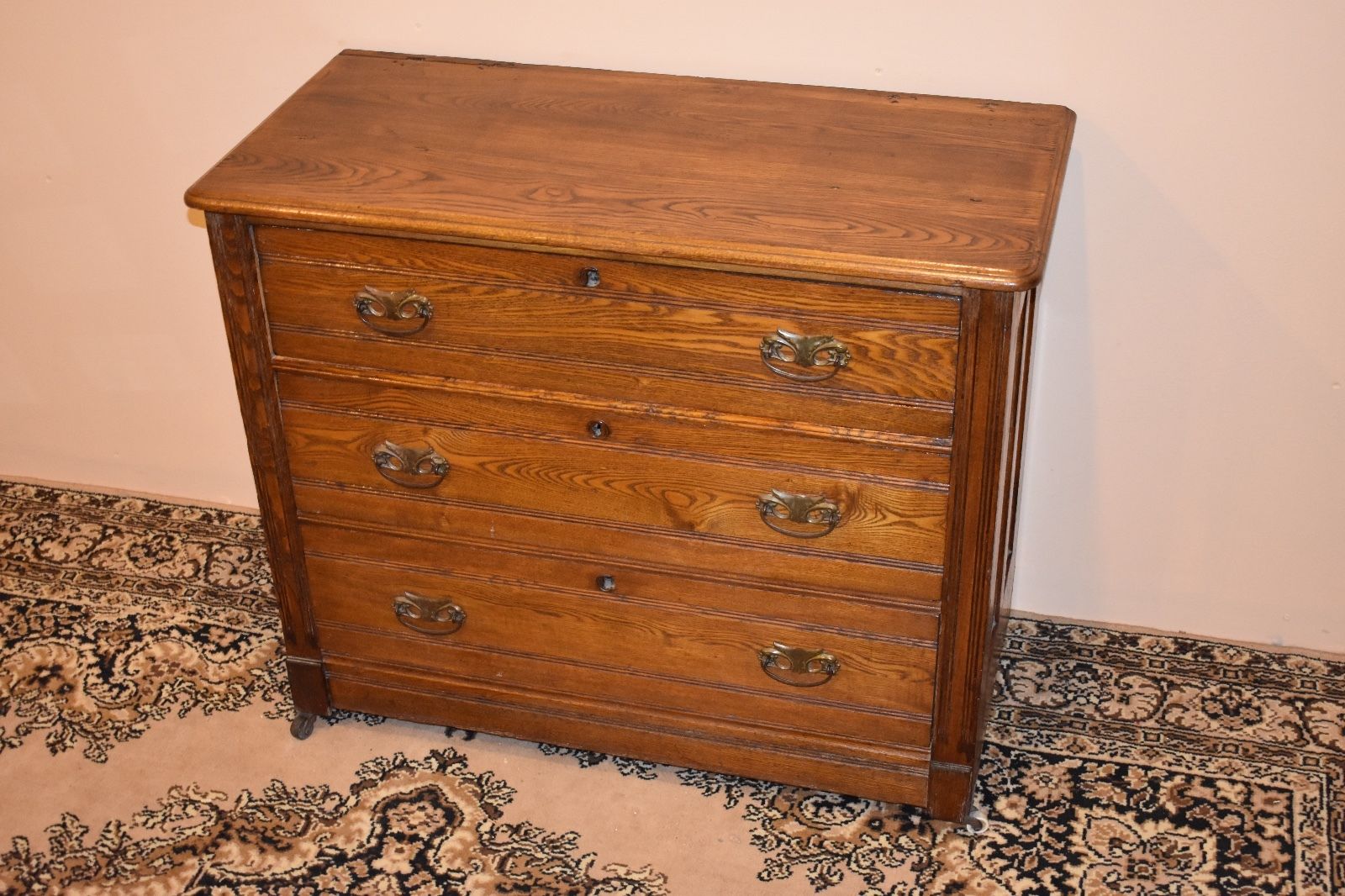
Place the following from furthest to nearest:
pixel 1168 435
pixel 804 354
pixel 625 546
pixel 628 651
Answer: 1. pixel 1168 435
2. pixel 628 651
3. pixel 625 546
4. pixel 804 354

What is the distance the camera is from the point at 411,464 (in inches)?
95.0

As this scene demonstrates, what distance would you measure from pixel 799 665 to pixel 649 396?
1.62 feet

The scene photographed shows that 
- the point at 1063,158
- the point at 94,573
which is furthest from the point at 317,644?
the point at 1063,158

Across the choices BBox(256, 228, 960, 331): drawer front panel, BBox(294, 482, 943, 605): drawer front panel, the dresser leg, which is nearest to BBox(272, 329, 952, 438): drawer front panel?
BBox(256, 228, 960, 331): drawer front panel

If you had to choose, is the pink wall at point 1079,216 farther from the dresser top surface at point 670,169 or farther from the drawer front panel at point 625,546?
the drawer front panel at point 625,546

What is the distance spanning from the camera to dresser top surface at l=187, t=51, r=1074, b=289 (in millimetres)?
2061

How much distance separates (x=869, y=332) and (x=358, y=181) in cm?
77

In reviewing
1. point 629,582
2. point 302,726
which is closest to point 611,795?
point 629,582

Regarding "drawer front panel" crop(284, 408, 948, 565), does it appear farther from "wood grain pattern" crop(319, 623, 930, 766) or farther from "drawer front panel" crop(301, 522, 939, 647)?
"wood grain pattern" crop(319, 623, 930, 766)

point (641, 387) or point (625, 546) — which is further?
point (625, 546)

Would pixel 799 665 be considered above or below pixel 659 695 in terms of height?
above

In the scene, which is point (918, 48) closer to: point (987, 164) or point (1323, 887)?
point (987, 164)

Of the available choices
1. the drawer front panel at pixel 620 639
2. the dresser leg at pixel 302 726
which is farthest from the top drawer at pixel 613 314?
the dresser leg at pixel 302 726

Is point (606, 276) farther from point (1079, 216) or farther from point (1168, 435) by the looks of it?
point (1168, 435)
